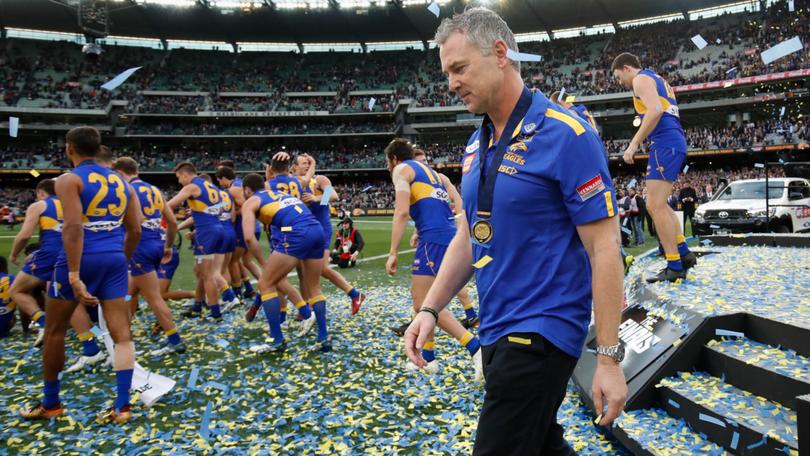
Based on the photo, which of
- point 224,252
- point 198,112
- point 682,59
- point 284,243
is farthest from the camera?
point 198,112

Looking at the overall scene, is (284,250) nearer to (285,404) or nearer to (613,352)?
(285,404)

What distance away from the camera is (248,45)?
63.7 m

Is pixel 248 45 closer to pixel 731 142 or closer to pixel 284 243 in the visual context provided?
pixel 731 142

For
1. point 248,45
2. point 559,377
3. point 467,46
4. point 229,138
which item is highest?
point 248,45

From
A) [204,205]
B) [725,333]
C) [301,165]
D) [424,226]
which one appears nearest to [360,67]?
[301,165]

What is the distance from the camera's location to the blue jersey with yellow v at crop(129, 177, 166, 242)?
663 cm

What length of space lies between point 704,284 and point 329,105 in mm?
57950

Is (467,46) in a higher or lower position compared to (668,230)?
higher

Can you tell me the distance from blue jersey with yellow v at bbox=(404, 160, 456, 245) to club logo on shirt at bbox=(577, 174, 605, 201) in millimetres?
3455

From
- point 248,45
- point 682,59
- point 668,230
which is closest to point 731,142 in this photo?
point 682,59

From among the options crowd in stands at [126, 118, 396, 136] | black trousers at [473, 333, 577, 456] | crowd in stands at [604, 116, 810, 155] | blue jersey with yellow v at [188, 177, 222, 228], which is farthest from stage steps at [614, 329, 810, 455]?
crowd in stands at [126, 118, 396, 136]

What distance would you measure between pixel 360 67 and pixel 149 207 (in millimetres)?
60067

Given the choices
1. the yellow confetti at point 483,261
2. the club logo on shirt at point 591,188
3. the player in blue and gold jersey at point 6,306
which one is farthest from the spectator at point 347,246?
the club logo on shirt at point 591,188

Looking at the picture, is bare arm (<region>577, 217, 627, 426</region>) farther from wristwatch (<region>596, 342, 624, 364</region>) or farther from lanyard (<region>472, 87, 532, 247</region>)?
lanyard (<region>472, 87, 532, 247</region>)
